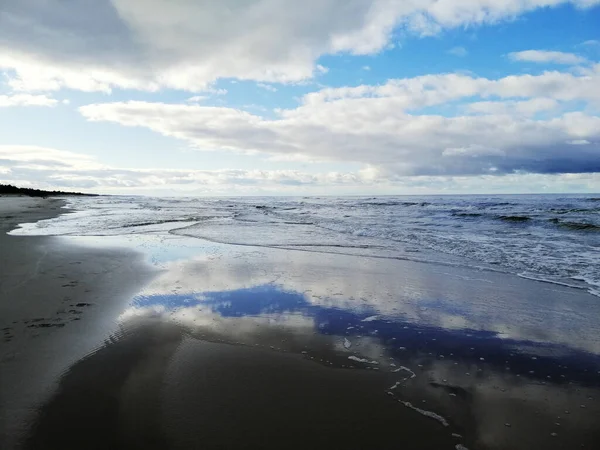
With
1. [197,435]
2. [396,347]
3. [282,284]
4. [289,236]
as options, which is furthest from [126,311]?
[289,236]

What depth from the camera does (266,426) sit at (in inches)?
116

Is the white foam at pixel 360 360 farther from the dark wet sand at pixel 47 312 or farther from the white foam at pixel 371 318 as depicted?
the dark wet sand at pixel 47 312

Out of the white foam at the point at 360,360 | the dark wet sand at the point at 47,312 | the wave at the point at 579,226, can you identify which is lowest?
the wave at the point at 579,226

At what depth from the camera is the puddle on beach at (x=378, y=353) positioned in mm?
3154

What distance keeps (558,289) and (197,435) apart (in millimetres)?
7631

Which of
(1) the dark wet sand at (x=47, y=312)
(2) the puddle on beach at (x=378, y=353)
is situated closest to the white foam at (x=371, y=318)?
(2) the puddle on beach at (x=378, y=353)

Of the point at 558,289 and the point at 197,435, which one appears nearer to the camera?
the point at 197,435

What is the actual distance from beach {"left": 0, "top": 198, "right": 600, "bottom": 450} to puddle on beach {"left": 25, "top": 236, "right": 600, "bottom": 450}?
22 millimetres

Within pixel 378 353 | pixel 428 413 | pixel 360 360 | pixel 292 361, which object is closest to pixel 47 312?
pixel 292 361

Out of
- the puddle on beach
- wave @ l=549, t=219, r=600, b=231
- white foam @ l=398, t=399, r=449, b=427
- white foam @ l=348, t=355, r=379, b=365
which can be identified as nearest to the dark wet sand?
the puddle on beach

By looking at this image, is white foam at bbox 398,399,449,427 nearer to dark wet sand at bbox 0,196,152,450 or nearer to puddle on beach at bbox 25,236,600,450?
puddle on beach at bbox 25,236,600,450

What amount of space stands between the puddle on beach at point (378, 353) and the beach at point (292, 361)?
22 millimetres

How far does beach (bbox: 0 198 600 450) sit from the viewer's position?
2924 millimetres

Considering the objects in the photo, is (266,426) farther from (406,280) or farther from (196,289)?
(406,280)
